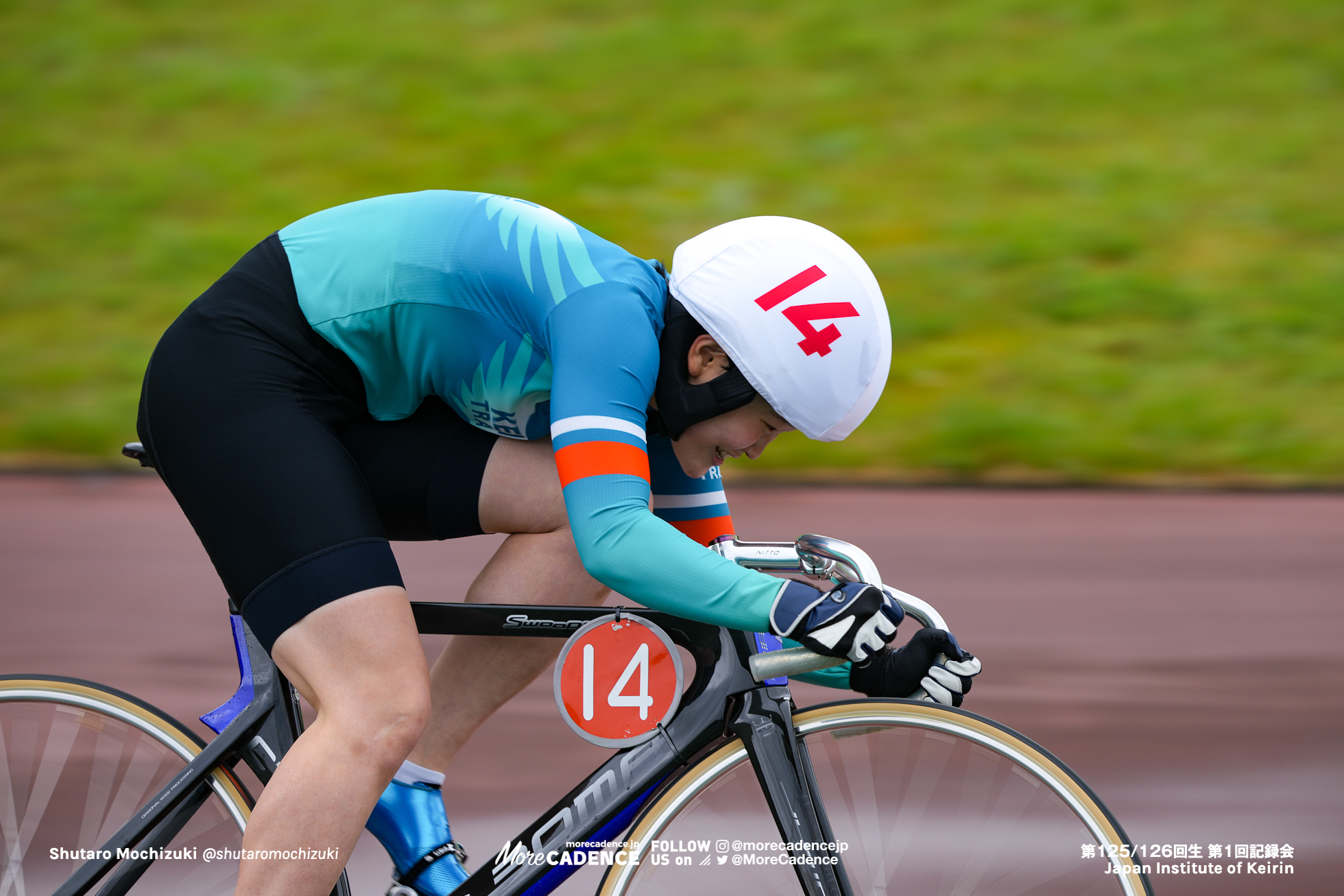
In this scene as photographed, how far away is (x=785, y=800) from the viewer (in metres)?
1.94

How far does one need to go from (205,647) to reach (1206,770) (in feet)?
9.70

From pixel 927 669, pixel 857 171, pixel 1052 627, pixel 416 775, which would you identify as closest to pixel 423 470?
pixel 416 775

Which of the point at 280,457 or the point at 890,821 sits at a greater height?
the point at 280,457

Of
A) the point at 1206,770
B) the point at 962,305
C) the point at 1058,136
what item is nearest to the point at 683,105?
the point at 1058,136

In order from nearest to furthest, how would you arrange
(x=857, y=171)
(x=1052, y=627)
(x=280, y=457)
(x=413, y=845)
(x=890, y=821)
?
(x=280, y=457) → (x=890, y=821) → (x=413, y=845) → (x=1052, y=627) → (x=857, y=171)

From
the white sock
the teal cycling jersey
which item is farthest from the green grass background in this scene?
the teal cycling jersey

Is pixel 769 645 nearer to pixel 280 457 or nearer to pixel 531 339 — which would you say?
pixel 531 339

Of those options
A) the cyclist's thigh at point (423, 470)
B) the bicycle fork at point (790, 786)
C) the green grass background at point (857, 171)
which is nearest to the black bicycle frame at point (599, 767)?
the bicycle fork at point (790, 786)

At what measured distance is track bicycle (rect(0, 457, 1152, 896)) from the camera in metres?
1.92

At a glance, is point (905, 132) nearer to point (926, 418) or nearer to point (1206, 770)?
point (926, 418)

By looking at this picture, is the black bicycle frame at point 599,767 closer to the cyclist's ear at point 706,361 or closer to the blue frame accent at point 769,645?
the blue frame accent at point 769,645

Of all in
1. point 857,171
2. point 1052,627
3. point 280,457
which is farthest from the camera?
point 857,171

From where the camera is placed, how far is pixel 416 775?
216 cm

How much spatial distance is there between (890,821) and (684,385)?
0.78m
